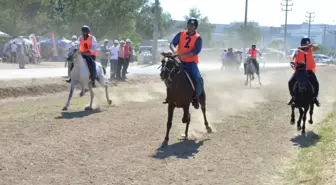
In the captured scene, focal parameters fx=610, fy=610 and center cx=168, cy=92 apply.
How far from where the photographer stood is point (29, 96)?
23.8 meters

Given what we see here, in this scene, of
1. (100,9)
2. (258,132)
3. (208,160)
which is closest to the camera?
(208,160)

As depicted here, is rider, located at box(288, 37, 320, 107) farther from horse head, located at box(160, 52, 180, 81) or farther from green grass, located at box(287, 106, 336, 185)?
horse head, located at box(160, 52, 180, 81)

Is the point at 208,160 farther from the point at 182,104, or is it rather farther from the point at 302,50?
the point at 302,50

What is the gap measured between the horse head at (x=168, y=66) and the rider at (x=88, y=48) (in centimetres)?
594

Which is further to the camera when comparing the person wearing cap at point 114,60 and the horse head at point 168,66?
the person wearing cap at point 114,60

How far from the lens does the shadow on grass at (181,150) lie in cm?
1127

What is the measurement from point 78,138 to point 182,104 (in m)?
2.27

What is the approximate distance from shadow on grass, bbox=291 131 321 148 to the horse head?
3.27 metres

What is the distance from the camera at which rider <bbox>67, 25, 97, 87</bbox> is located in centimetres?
1775

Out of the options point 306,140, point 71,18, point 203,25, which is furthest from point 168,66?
point 203,25

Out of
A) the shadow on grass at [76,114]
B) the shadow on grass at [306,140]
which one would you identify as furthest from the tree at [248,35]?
the shadow on grass at [306,140]

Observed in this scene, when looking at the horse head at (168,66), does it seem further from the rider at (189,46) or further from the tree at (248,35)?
the tree at (248,35)

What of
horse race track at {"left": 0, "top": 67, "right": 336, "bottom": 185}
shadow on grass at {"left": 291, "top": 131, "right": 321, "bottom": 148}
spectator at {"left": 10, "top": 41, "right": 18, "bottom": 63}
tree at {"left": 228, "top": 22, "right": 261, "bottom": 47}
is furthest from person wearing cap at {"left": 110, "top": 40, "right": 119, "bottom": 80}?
tree at {"left": 228, "top": 22, "right": 261, "bottom": 47}

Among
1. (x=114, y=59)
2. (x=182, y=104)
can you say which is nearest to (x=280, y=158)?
(x=182, y=104)
